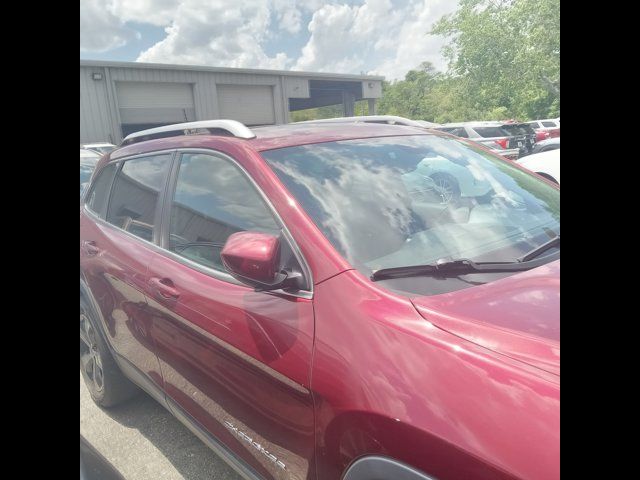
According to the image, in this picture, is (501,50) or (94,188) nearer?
(94,188)

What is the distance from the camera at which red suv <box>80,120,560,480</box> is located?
1122 millimetres

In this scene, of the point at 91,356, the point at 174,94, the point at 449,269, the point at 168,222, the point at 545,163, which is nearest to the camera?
the point at 449,269

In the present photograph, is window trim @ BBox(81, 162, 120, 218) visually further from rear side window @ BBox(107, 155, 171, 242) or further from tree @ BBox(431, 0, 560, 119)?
tree @ BBox(431, 0, 560, 119)

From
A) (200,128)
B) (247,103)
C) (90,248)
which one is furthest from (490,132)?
(90,248)

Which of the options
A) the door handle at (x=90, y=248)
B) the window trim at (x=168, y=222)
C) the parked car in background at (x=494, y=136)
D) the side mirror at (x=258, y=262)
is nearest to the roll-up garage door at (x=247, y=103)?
the parked car in background at (x=494, y=136)

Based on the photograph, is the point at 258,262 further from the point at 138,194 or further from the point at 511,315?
the point at 138,194

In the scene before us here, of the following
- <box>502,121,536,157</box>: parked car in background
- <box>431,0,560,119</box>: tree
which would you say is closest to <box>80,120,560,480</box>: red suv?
<box>502,121,536,157</box>: parked car in background

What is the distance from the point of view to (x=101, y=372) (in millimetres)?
2982

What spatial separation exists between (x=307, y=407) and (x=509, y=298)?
721 mm

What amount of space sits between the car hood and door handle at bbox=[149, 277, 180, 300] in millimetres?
1180

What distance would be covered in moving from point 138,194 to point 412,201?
165 cm
